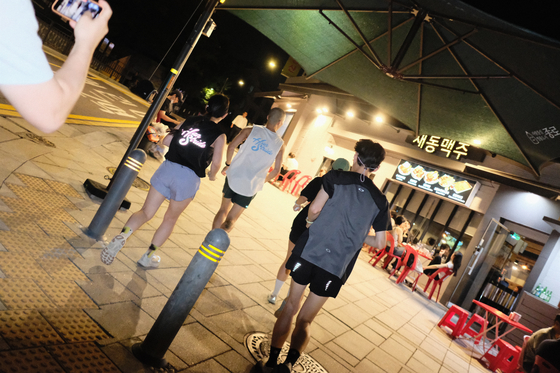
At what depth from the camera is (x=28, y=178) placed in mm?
4270

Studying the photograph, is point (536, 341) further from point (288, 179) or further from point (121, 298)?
point (288, 179)

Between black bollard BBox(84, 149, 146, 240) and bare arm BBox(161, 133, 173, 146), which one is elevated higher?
bare arm BBox(161, 133, 173, 146)

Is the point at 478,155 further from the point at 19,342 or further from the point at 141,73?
the point at 141,73

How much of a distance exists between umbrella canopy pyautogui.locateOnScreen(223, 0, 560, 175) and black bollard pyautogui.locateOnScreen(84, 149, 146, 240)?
9.89 ft

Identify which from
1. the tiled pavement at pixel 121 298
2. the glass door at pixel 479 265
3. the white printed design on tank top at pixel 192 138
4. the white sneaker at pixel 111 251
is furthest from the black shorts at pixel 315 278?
the glass door at pixel 479 265

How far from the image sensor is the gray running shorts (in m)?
3.42

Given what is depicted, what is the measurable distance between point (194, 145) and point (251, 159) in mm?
980

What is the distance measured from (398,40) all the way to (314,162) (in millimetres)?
13094

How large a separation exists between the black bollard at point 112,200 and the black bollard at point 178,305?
186cm

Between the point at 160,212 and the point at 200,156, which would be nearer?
the point at 200,156

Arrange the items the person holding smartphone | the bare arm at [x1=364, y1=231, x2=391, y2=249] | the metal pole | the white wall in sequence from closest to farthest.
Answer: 1. the person holding smartphone
2. the bare arm at [x1=364, y1=231, x2=391, y2=249]
3. the metal pole
4. the white wall

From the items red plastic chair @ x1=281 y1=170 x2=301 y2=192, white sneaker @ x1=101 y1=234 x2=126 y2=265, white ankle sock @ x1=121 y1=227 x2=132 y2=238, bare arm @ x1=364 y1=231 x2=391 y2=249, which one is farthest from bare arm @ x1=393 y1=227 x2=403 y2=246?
white sneaker @ x1=101 y1=234 x2=126 y2=265

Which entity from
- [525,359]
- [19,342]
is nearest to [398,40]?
[19,342]

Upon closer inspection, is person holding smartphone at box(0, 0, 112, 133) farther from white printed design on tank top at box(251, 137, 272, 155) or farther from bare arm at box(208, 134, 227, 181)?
white printed design on tank top at box(251, 137, 272, 155)
